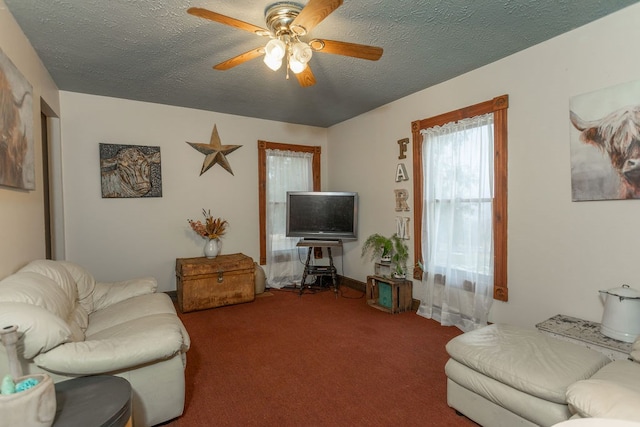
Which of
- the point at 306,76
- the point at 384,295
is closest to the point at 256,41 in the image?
the point at 306,76

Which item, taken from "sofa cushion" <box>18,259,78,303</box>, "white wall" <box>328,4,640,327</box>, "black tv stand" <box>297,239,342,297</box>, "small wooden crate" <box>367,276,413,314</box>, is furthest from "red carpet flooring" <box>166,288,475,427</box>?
"sofa cushion" <box>18,259,78,303</box>

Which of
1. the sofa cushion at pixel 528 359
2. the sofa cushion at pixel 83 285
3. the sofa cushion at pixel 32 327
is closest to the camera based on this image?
the sofa cushion at pixel 32 327

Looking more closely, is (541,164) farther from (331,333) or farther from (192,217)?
(192,217)

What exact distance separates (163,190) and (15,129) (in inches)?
81.4

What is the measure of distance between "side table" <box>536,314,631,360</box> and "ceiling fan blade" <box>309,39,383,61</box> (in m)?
2.22

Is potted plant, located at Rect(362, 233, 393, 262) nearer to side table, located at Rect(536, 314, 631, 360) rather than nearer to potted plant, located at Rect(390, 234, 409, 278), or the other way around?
potted plant, located at Rect(390, 234, 409, 278)

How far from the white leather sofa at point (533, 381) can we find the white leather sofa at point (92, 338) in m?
1.68

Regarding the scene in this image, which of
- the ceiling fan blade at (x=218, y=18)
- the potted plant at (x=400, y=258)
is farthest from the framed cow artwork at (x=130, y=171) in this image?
the potted plant at (x=400, y=258)

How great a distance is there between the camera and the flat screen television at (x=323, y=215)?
172 inches

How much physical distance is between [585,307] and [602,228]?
1.97 feet

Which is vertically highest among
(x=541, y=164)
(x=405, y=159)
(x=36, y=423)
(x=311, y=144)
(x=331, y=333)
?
(x=311, y=144)

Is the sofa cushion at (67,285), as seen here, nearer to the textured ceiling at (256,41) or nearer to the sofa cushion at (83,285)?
the sofa cushion at (83,285)

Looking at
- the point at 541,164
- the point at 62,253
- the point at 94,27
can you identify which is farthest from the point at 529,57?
the point at 62,253

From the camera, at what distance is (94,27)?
2227mm
